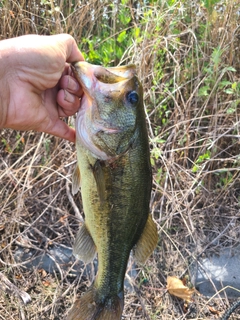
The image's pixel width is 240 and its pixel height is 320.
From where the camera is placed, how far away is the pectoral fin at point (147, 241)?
1990mm

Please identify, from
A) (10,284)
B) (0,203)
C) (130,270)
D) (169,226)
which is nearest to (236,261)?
(169,226)

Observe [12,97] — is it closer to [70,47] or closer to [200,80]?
[70,47]

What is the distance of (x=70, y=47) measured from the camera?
6.49ft

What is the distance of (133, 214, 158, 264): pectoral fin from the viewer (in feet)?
6.53

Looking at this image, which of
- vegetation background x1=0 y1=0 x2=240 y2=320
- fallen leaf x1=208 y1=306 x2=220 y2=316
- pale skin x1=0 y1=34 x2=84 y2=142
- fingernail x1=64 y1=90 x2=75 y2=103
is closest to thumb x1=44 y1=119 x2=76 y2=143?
pale skin x1=0 y1=34 x2=84 y2=142

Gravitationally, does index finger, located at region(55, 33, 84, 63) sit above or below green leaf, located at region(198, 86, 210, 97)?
above

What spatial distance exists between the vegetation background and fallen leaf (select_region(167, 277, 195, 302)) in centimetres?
6

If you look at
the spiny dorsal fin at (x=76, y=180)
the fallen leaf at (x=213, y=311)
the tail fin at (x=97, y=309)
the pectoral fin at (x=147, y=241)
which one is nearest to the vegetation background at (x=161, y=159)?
the fallen leaf at (x=213, y=311)

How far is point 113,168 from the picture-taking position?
185cm

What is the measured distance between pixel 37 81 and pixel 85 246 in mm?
921

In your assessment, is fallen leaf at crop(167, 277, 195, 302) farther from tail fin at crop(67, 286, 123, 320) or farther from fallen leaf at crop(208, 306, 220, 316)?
tail fin at crop(67, 286, 123, 320)

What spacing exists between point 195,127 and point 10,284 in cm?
194

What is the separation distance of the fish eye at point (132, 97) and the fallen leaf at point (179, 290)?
61.6 inches

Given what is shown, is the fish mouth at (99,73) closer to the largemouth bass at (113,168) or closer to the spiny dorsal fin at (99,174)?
the largemouth bass at (113,168)
